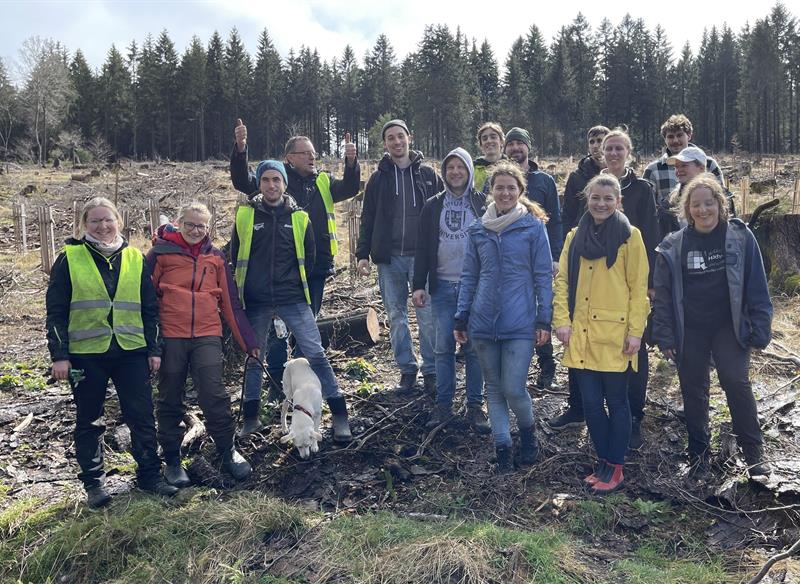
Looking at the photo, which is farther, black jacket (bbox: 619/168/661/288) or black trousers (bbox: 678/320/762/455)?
black jacket (bbox: 619/168/661/288)

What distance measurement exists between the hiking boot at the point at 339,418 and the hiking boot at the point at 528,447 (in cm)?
125

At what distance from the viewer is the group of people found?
3.69m

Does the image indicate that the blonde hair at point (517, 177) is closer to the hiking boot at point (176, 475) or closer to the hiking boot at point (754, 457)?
the hiking boot at point (754, 457)

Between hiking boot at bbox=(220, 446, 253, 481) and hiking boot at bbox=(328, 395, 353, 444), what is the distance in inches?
26.2

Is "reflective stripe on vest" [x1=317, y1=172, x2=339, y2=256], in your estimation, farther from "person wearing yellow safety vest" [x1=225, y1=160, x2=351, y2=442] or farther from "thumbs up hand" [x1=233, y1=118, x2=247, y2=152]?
"thumbs up hand" [x1=233, y1=118, x2=247, y2=152]

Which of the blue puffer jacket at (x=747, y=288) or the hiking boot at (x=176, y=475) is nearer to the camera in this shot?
the blue puffer jacket at (x=747, y=288)

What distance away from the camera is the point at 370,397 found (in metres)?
5.27

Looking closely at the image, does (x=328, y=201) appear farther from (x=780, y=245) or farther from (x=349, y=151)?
(x=780, y=245)

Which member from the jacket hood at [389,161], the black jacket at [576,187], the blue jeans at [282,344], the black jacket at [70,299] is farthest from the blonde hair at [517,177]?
the black jacket at [70,299]

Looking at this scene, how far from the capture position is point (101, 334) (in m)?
3.69

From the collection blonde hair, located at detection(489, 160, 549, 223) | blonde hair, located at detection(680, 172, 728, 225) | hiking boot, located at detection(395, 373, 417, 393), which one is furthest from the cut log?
blonde hair, located at detection(680, 172, 728, 225)

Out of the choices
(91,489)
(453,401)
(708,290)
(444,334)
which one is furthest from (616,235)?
(91,489)

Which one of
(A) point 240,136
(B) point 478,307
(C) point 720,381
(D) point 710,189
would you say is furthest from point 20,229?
(C) point 720,381

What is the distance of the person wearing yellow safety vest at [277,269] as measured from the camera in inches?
173
